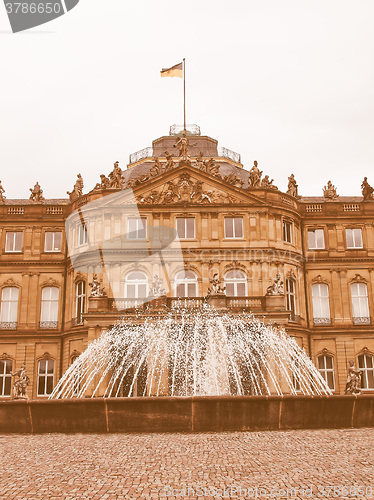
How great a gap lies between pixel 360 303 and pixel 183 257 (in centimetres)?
1352

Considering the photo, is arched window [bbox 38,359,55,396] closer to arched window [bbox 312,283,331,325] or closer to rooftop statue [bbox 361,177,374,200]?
arched window [bbox 312,283,331,325]

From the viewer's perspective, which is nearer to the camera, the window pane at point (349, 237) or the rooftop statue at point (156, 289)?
the rooftop statue at point (156, 289)

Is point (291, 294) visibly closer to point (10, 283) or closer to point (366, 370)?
point (366, 370)

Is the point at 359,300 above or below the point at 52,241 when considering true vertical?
below

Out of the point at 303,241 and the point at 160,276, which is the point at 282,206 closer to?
the point at 303,241

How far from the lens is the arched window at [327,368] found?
43.2m

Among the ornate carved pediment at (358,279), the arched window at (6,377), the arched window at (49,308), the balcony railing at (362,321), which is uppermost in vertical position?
the ornate carved pediment at (358,279)

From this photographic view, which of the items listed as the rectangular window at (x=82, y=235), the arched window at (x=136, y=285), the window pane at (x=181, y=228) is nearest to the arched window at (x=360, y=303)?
the window pane at (x=181, y=228)

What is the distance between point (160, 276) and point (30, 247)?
35.7ft

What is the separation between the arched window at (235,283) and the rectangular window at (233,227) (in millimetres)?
2567

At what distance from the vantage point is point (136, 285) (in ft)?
137

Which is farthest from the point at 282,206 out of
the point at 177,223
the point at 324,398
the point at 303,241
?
the point at 324,398

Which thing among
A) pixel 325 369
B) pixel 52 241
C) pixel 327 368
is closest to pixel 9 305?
pixel 52 241

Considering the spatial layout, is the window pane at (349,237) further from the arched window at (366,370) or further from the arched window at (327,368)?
the arched window at (327,368)
